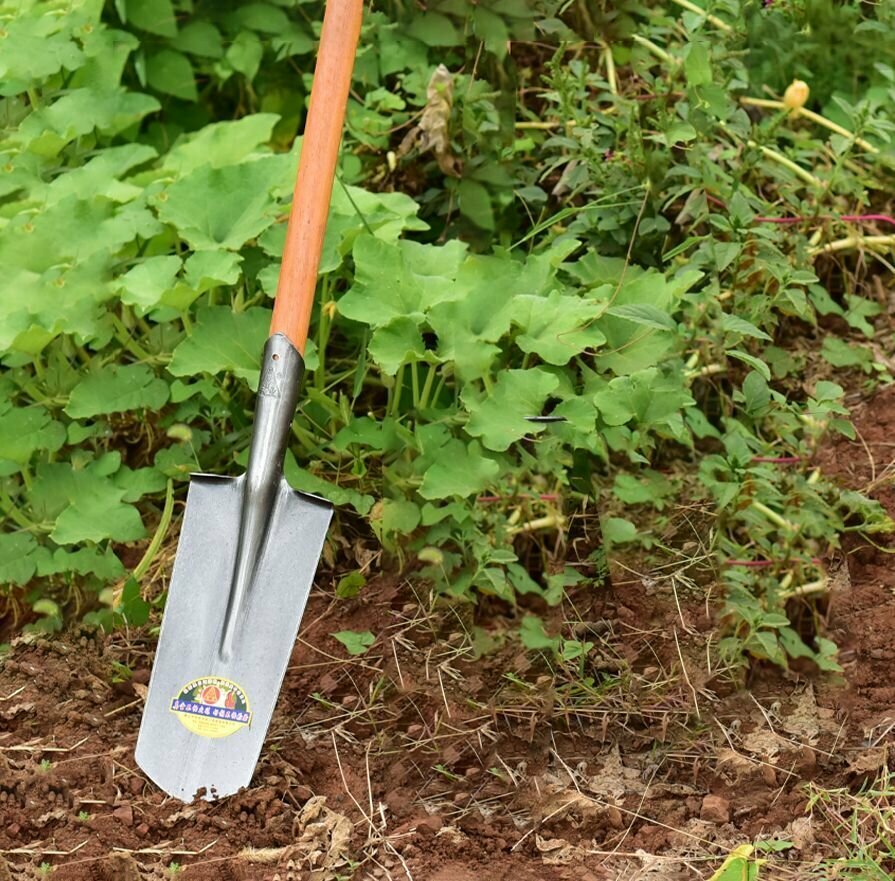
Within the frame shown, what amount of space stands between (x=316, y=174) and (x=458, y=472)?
1.95ft

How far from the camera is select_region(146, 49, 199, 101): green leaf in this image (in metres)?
3.04

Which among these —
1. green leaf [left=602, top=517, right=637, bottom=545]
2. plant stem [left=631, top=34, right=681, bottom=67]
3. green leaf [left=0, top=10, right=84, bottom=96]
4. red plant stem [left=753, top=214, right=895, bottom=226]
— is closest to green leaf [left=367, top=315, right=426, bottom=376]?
green leaf [left=602, top=517, right=637, bottom=545]

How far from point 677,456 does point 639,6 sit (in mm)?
1098

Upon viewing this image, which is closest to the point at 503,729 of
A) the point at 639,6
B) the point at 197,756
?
the point at 197,756

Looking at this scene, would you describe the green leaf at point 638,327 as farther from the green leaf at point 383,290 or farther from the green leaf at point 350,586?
the green leaf at point 350,586

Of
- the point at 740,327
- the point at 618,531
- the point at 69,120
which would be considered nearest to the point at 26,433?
the point at 69,120

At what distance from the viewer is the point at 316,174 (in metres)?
2.19

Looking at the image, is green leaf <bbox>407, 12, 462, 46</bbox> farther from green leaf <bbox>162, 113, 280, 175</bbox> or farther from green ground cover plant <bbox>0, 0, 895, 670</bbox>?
green leaf <bbox>162, 113, 280, 175</bbox>

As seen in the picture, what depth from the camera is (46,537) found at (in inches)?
92.0

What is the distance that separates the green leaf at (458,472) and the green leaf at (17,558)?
2.50 feet

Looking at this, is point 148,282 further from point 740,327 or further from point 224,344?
point 740,327

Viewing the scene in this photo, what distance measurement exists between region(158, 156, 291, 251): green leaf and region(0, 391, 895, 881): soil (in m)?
0.74

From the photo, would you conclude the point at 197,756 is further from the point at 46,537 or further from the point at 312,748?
the point at 46,537

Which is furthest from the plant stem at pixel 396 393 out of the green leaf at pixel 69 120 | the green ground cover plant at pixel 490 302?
the green leaf at pixel 69 120
